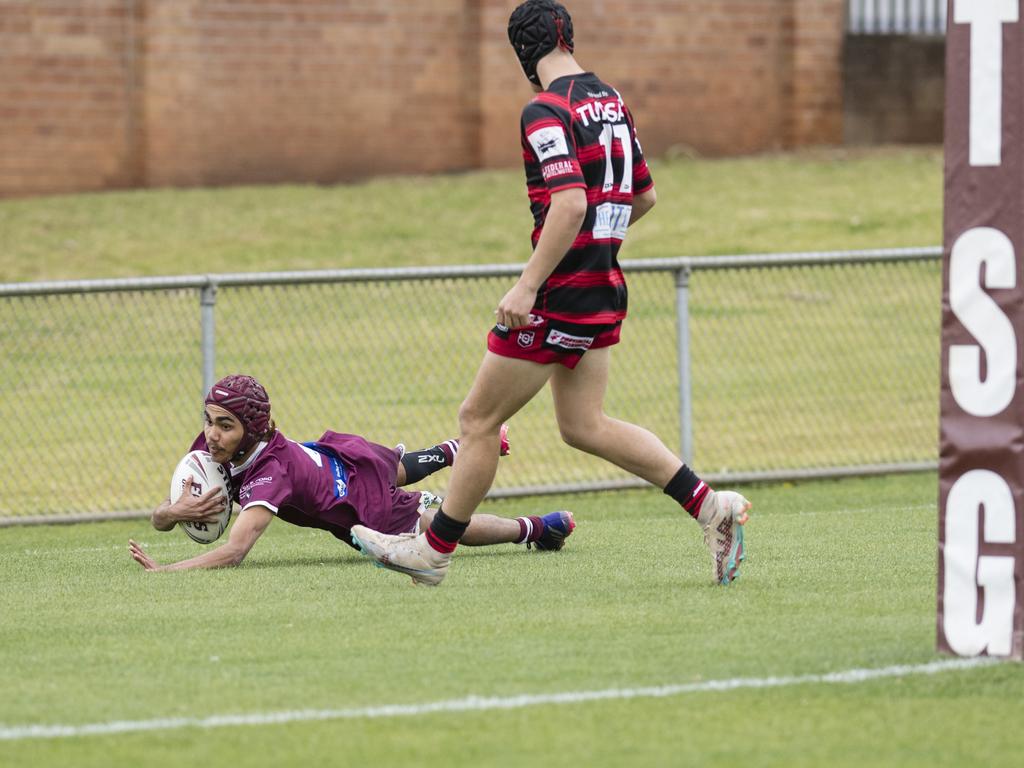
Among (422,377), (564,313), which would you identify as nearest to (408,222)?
(422,377)

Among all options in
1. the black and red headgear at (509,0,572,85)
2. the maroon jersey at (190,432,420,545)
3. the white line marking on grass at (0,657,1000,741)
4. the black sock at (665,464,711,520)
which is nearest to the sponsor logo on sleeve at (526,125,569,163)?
the black and red headgear at (509,0,572,85)

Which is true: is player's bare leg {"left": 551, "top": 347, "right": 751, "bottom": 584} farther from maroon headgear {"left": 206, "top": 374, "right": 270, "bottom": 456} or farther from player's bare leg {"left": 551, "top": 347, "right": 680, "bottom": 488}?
maroon headgear {"left": 206, "top": 374, "right": 270, "bottom": 456}

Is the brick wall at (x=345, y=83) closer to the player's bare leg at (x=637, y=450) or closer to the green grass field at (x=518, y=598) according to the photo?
the green grass field at (x=518, y=598)

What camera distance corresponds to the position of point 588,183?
21.3 ft

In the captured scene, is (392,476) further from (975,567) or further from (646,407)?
(646,407)

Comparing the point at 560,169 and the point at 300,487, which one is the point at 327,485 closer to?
the point at 300,487

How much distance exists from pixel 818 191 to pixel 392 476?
54.9ft

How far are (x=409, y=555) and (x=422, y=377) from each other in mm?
6627

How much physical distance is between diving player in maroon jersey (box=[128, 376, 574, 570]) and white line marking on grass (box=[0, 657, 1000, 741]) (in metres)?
2.49

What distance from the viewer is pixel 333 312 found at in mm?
13938

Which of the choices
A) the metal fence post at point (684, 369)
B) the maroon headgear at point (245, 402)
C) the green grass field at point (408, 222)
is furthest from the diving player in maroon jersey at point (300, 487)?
the green grass field at point (408, 222)

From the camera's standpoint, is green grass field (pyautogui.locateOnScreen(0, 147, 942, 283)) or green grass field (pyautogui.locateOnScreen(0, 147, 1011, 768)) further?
green grass field (pyautogui.locateOnScreen(0, 147, 942, 283))

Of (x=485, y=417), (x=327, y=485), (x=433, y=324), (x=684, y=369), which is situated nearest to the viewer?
(x=485, y=417)

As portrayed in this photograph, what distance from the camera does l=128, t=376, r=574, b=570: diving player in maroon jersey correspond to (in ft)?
24.1
